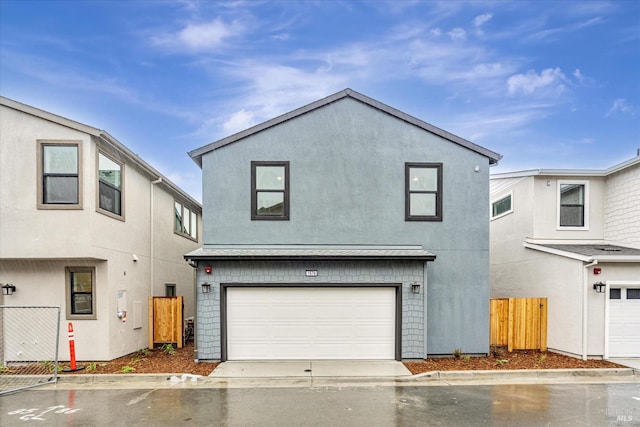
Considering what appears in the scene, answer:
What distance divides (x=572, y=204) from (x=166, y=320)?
532 inches

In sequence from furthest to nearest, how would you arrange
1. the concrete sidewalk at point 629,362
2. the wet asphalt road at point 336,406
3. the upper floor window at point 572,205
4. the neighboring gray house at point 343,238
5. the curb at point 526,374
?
1. the upper floor window at point 572,205
2. the neighboring gray house at point 343,238
3. the concrete sidewalk at point 629,362
4. the curb at point 526,374
5. the wet asphalt road at point 336,406

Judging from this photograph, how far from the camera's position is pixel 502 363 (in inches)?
341

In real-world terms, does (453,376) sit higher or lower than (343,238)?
lower

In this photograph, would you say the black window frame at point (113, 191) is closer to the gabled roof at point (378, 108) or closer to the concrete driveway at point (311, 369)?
the gabled roof at point (378, 108)

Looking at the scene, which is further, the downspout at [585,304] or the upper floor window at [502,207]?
the upper floor window at [502,207]

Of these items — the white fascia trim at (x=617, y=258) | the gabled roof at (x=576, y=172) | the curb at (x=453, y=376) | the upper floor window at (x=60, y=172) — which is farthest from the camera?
the gabled roof at (x=576, y=172)

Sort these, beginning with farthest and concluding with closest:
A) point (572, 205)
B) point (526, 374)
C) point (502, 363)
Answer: point (572, 205) → point (502, 363) → point (526, 374)

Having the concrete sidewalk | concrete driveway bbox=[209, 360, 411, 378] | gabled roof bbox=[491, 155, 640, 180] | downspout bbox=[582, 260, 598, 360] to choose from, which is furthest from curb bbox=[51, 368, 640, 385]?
gabled roof bbox=[491, 155, 640, 180]

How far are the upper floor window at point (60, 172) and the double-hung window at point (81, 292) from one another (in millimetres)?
1856

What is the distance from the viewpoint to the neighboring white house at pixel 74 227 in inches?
318

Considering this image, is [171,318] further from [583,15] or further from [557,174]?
[583,15]

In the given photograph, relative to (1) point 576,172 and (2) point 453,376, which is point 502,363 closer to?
(2) point 453,376

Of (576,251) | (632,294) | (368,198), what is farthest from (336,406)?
(632,294)

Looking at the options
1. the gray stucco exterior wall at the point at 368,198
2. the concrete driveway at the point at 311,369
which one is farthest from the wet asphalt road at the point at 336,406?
the gray stucco exterior wall at the point at 368,198
